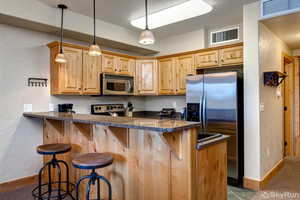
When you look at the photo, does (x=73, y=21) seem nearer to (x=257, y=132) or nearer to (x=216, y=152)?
(x=216, y=152)

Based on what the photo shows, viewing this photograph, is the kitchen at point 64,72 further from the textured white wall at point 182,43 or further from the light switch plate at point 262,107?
the light switch plate at point 262,107

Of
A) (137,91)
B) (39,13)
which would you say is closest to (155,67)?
(137,91)

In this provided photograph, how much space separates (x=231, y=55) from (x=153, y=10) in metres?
1.48

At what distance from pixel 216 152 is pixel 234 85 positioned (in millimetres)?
1382

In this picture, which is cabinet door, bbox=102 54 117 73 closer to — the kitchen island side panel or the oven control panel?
the oven control panel

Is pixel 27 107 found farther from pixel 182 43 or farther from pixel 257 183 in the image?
pixel 257 183

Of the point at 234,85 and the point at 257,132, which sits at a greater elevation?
the point at 234,85

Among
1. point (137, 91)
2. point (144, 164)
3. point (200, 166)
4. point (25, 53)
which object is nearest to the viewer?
point (200, 166)

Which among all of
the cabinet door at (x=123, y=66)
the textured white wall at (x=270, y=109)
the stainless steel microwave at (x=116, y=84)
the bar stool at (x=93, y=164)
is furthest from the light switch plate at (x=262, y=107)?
the cabinet door at (x=123, y=66)

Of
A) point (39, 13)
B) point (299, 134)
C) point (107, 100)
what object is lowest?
point (299, 134)

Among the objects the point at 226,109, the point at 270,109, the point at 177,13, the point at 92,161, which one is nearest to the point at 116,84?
the point at 177,13

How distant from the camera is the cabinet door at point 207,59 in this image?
373 centimetres

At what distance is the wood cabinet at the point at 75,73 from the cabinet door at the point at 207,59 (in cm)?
184

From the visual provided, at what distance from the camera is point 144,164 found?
1.97 m
